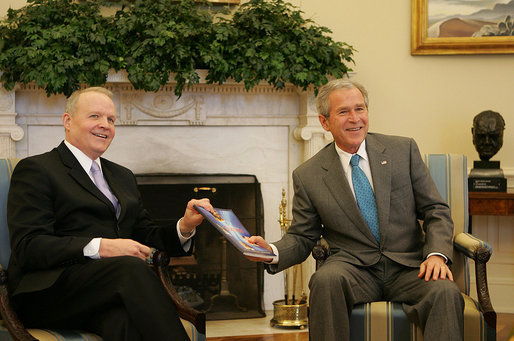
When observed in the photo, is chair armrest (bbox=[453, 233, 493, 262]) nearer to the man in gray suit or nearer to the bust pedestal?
the man in gray suit

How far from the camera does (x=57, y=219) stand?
2.37 m

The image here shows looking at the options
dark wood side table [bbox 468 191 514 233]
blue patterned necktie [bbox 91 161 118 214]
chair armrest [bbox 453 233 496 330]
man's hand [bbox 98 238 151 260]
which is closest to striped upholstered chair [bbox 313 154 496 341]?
chair armrest [bbox 453 233 496 330]

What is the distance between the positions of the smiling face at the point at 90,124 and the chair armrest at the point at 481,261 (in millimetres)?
1521

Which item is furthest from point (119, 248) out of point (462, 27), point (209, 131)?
point (462, 27)

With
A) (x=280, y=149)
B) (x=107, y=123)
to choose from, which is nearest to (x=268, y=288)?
(x=280, y=149)

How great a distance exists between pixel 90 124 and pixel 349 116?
1068 millimetres

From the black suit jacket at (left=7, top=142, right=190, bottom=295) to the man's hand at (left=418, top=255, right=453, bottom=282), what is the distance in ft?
3.20

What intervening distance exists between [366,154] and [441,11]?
6.75ft

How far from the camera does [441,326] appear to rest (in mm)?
2219

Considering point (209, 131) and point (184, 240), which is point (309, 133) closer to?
point (209, 131)

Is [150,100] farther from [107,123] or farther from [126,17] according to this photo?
[107,123]

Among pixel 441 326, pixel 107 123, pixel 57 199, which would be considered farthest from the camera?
pixel 107 123

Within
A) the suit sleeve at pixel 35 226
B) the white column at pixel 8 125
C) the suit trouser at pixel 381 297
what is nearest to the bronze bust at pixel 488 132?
the suit trouser at pixel 381 297

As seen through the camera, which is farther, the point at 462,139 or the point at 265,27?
the point at 462,139
